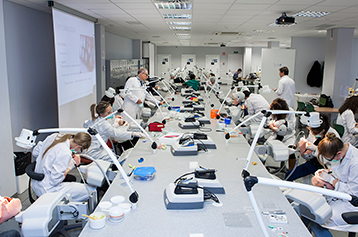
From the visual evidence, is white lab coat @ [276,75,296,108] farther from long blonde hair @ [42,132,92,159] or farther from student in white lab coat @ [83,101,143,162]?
long blonde hair @ [42,132,92,159]

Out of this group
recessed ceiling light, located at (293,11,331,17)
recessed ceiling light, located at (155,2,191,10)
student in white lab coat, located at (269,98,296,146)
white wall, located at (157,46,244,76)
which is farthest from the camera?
white wall, located at (157,46,244,76)

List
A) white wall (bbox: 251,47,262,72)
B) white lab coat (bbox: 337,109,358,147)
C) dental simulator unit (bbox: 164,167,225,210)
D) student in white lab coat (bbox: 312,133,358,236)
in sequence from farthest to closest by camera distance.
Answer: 1. white wall (bbox: 251,47,262,72)
2. white lab coat (bbox: 337,109,358,147)
3. student in white lab coat (bbox: 312,133,358,236)
4. dental simulator unit (bbox: 164,167,225,210)

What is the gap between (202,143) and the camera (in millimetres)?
2840

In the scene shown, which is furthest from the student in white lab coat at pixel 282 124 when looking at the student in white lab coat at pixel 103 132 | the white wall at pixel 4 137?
→ the white wall at pixel 4 137

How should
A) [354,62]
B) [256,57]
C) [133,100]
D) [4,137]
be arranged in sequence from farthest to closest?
[256,57] → [354,62] → [133,100] → [4,137]

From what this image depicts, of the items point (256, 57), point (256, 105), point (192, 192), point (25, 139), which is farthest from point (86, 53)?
point (256, 57)

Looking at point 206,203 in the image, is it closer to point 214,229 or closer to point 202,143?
point 214,229

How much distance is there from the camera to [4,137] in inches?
118

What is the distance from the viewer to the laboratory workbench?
148 cm

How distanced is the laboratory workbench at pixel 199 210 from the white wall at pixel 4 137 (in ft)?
5.17

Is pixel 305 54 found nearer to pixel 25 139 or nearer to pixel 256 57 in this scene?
pixel 256 57

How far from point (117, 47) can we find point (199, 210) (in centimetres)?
955

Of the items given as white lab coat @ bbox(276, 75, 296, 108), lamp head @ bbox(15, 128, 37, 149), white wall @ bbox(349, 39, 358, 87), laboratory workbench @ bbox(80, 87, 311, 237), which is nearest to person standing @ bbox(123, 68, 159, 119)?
laboratory workbench @ bbox(80, 87, 311, 237)

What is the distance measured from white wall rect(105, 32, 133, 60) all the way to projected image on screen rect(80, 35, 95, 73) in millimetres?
3420
